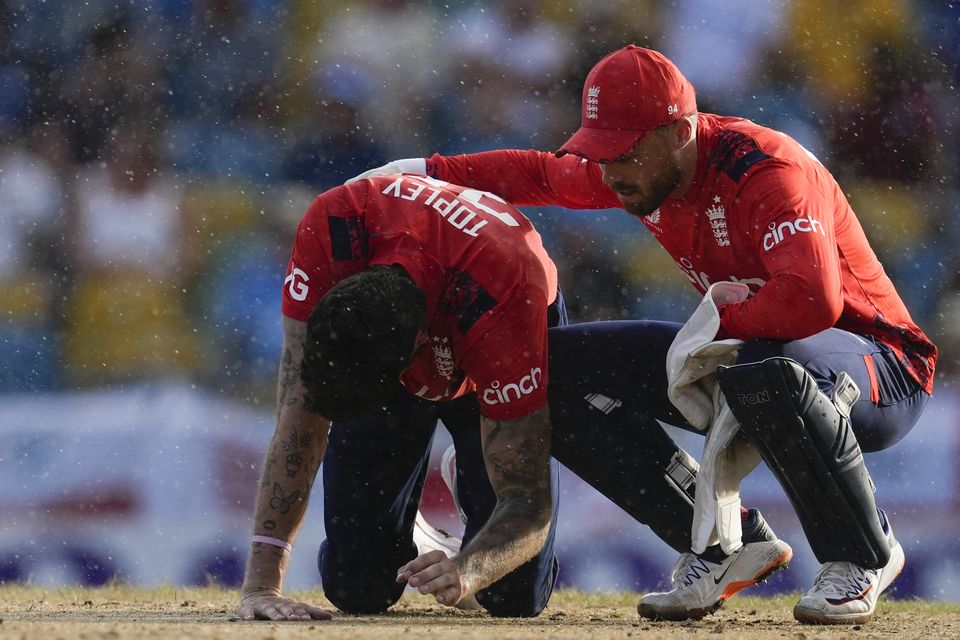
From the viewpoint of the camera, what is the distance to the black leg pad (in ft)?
9.41

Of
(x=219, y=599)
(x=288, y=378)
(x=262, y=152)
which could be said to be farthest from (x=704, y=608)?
(x=262, y=152)

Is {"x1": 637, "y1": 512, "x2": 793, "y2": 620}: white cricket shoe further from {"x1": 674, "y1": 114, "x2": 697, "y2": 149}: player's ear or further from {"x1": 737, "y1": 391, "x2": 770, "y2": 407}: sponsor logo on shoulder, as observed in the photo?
{"x1": 674, "y1": 114, "x2": 697, "y2": 149}: player's ear

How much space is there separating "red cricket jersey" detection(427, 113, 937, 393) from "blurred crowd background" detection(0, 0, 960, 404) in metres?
2.22

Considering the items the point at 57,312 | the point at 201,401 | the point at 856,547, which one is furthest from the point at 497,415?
the point at 57,312

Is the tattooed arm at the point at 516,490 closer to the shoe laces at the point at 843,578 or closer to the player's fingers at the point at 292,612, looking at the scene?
the player's fingers at the point at 292,612

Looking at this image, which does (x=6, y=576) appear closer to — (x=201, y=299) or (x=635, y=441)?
(x=201, y=299)

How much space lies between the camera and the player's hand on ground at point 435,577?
8.05 feet

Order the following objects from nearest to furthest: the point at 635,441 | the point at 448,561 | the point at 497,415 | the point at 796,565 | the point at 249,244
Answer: the point at 448,561, the point at 497,415, the point at 635,441, the point at 796,565, the point at 249,244

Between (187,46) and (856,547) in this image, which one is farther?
(187,46)

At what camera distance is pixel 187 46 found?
633 cm

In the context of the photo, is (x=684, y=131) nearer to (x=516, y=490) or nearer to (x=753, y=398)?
(x=753, y=398)

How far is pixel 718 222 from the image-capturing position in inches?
128

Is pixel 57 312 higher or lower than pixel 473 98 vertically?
lower

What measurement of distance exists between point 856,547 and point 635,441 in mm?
600
